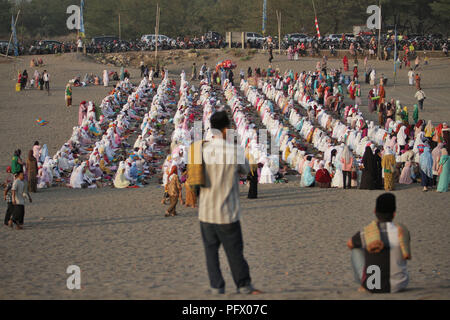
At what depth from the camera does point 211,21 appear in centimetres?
6225

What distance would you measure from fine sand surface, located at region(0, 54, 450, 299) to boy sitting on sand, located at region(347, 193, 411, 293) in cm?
13

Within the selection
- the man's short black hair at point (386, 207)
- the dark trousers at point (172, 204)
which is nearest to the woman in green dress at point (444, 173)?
the dark trousers at point (172, 204)

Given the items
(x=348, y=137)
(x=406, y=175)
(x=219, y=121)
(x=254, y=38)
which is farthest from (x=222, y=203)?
(x=254, y=38)

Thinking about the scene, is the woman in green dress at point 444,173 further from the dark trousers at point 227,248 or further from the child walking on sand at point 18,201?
the dark trousers at point 227,248

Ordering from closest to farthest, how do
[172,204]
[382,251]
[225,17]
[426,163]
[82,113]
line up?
[382,251]
[172,204]
[426,163]
[82,113]
[225,17]

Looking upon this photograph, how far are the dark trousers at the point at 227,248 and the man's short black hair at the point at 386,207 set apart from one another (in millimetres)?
1080

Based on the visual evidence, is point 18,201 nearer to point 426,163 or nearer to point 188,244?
point 188,244

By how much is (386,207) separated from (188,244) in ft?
13.3

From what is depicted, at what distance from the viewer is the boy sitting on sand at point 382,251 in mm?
5699

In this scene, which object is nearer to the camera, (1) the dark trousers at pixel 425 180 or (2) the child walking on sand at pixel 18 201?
(2) the child walking on sand at pixel 18 201

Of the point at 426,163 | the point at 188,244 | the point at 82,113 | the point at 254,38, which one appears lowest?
the point at 188,244

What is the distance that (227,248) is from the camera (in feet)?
18.7

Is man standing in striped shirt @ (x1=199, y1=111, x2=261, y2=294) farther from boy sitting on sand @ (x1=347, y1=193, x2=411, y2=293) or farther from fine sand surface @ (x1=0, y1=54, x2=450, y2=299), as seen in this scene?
boy sitting on sand @ (x1=347, y1=193, x2=411, y2=293)

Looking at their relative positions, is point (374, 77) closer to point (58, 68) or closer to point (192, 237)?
point (58, 68)
